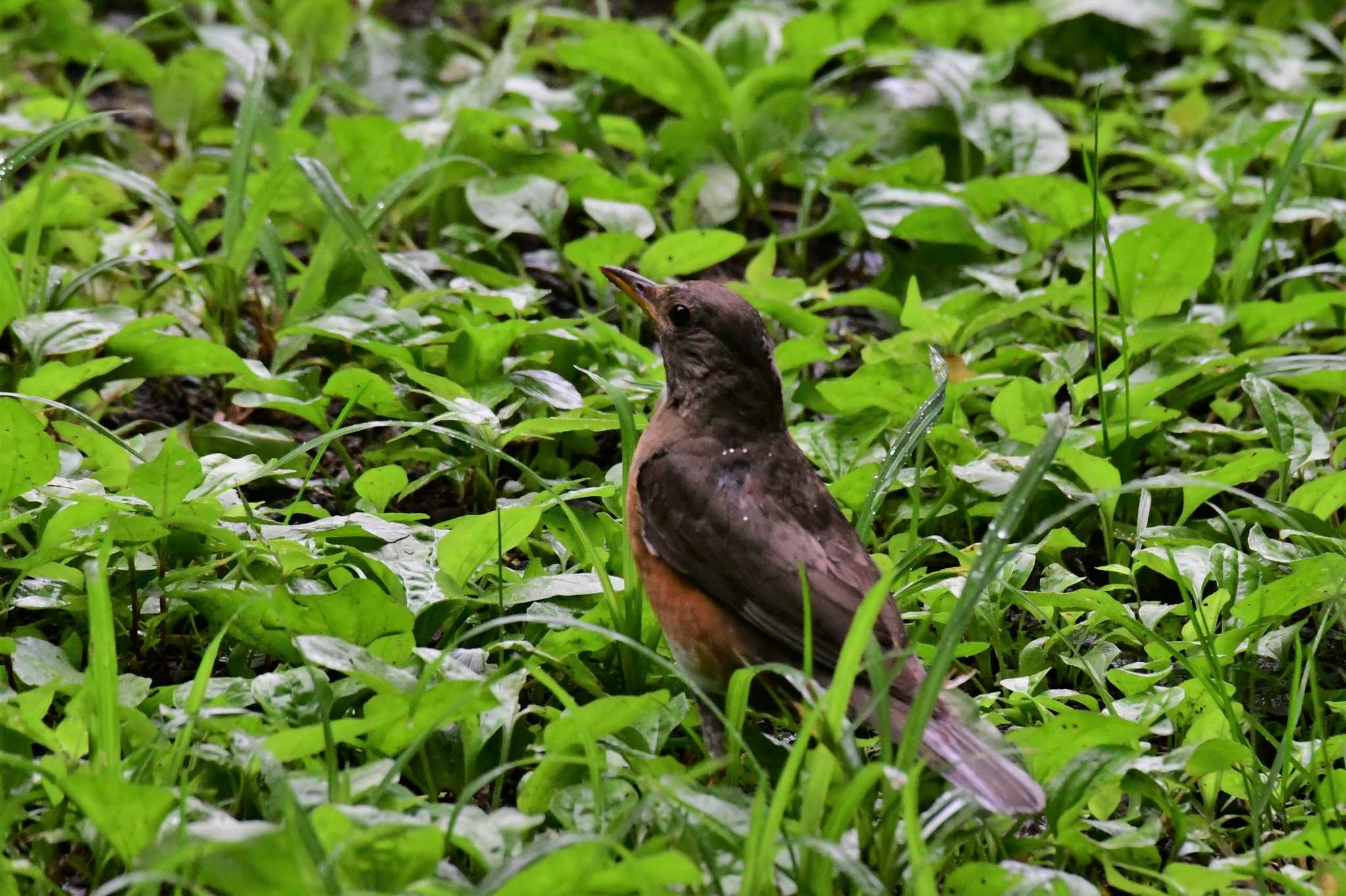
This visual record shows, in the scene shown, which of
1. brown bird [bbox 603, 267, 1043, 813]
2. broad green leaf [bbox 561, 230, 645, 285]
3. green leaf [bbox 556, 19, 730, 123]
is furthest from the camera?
green leaf [bbox 556, 19, 730, 123]

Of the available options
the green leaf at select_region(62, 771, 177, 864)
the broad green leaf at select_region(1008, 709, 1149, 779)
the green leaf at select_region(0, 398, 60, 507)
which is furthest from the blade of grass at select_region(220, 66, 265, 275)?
the broad green leaf at select_region(1008, 709, 1149, 779)

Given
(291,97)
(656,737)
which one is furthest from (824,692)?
(291,97)

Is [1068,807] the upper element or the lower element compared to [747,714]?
upper

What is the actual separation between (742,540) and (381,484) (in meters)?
0.98

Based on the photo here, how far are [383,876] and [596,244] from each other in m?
2.67

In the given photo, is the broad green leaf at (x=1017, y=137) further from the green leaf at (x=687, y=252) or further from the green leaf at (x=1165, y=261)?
the green leaf at (x=687, y=252)

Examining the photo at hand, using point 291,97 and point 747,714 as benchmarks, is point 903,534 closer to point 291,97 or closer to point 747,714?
point 747,714

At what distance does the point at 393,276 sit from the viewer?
4.89 metres

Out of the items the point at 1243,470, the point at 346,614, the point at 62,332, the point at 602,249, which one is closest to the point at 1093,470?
the point at 1243,470

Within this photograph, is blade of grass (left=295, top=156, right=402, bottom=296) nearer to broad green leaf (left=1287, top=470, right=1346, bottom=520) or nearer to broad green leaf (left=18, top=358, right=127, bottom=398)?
broad green leaf (left=18, top=358, right=127, bottom=398)

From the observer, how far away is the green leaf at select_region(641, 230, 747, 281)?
186 inches

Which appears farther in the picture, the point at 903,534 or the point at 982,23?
the point at 982,23

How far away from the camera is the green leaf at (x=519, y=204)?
5.13 meters

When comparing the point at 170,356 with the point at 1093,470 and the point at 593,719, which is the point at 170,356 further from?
the point at 1093,470
